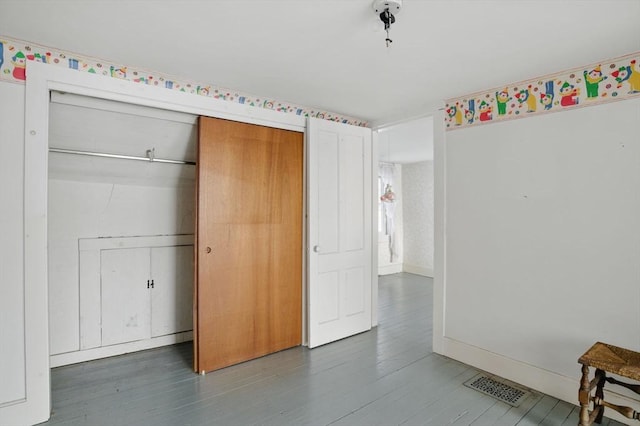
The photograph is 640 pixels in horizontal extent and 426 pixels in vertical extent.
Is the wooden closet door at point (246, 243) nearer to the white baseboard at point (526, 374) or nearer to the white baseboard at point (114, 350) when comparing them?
the white baseboard at point (114, 350)

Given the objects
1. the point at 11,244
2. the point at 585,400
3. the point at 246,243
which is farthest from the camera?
the point at 246,243

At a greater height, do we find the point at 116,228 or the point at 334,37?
the point at 334,37

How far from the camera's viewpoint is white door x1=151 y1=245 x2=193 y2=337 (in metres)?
3.20

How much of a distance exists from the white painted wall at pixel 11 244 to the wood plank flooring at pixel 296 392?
402mm

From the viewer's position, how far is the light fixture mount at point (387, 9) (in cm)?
155

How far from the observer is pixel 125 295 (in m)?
3.05

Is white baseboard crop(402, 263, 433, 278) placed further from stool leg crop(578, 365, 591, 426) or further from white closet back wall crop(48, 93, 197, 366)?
white closet back wall crop(48, 93, 197, 366)

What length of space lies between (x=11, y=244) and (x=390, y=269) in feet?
20.0

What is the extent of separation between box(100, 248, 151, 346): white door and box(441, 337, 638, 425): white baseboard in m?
2.87

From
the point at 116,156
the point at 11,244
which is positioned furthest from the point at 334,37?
the point at 11,244

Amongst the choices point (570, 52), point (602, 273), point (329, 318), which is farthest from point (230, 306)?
point (570, 52)

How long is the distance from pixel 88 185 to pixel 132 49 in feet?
4.61

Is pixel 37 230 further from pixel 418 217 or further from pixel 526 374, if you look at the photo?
pixel 418 217

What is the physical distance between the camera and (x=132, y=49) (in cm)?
209
